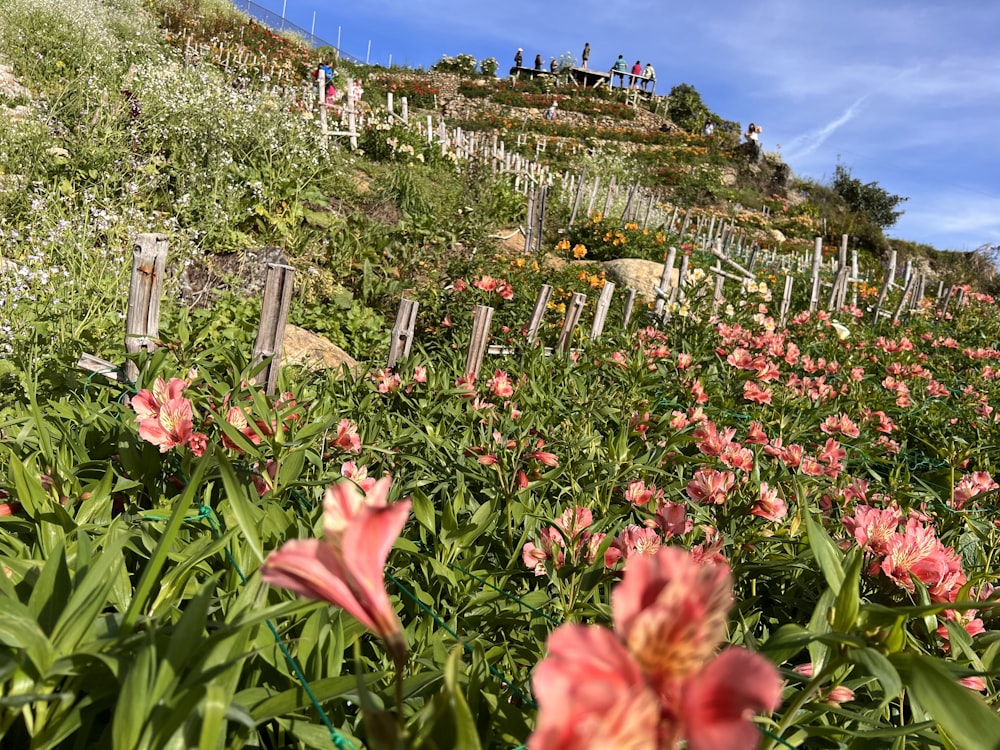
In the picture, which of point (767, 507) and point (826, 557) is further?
point (767, 507)

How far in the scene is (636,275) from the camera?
8.81 metres

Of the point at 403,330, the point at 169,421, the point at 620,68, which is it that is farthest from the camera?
the point at 620,68

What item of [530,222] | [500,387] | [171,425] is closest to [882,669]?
[171,425]

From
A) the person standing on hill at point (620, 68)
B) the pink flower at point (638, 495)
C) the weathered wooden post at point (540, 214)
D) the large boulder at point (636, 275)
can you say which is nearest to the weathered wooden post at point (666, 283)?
the large boulder at point (636, 275)

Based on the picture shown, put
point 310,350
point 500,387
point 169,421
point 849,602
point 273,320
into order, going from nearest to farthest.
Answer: point 849,602, point 169,421, point 273,320, point 500,387, point 310,350

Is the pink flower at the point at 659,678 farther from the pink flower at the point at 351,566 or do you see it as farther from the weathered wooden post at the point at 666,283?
the weathered wooden post at the point at 666,283

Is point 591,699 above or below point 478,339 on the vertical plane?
above

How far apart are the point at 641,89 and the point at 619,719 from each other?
43.1m

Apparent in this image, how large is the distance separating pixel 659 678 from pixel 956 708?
0.39 meters

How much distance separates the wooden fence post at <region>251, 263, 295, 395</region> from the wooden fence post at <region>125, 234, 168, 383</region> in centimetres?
37

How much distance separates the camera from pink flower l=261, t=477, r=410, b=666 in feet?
1.44

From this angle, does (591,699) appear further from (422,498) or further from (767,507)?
(767,507)

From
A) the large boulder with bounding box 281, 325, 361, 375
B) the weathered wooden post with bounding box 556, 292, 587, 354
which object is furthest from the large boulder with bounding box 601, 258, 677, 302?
the large boulder with bounding box 281, 325, 361, 375

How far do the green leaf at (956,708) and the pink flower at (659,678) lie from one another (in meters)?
0.34
